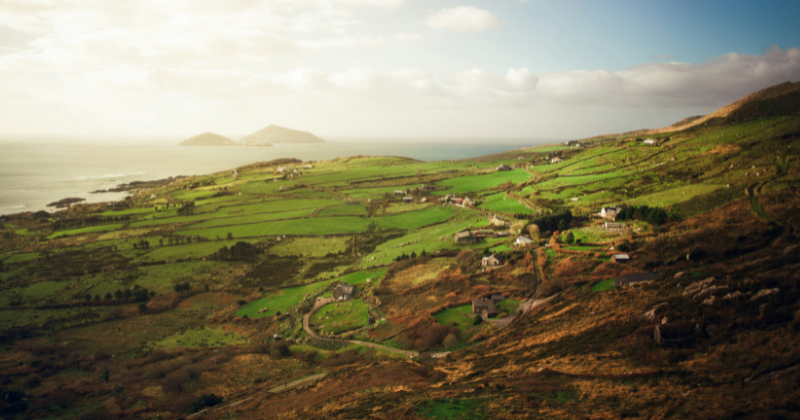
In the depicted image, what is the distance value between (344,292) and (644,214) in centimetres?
3629

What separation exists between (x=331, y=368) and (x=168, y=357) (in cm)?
1539

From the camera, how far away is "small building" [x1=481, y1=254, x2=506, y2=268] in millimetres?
42312

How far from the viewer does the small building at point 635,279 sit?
29422mm

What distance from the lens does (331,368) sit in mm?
27391

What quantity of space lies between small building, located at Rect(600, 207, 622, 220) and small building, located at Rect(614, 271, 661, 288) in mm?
19608

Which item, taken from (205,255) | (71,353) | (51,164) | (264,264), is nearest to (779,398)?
(71,353)

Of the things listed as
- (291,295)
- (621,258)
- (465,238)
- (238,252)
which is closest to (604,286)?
(621,258)

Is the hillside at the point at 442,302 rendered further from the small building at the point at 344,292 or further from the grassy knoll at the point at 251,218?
the grassy knoll at the point at 251,218

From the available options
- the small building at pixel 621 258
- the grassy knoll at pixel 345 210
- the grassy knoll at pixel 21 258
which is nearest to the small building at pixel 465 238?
the small building at pixel 621 258

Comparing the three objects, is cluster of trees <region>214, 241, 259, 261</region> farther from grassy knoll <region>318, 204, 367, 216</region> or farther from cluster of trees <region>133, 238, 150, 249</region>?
grassy knoll <region>318, 204, 367, 216</region>

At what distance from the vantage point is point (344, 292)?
135 ft

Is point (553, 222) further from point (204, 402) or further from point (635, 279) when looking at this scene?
point (204, 402)

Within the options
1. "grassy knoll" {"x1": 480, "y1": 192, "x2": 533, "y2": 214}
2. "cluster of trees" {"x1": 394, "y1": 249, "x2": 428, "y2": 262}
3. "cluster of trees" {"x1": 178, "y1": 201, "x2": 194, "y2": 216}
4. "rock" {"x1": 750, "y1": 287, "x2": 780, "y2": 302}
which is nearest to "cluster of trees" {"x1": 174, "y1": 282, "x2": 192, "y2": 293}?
"cluster of trees" {"x1": 394, "y1": 249, "x2": 428, "y2": 262}

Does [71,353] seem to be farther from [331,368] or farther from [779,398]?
[779,398]
